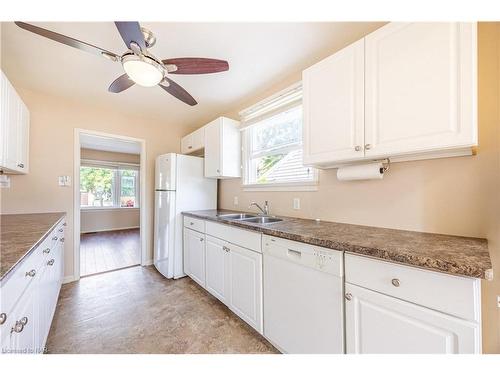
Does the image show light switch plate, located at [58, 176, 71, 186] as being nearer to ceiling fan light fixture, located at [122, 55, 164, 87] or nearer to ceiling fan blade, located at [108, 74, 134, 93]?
ceiling fan blade, located at [108, 74, 134, 93]

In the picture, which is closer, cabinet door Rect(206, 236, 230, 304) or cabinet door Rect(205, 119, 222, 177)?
cabinet door Rect(206, 236, 230, 304)

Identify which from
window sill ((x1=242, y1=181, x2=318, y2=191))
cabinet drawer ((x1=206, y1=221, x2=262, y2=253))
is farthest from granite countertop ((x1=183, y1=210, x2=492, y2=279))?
window sill ((x1=242, y1=181, x2=318, y2=191))

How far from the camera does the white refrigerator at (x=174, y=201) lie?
2592mm

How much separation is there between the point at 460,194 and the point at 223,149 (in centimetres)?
212

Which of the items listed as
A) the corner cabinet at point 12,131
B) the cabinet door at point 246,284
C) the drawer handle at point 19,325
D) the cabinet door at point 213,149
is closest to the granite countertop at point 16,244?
the drawer handle at point 19,325

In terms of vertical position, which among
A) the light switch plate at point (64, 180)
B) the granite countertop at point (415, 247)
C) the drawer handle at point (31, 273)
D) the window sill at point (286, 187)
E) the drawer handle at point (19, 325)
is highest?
the light switch plate at point (64, 180)

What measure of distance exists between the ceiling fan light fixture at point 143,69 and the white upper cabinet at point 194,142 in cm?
145

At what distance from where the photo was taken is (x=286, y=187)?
212 cm

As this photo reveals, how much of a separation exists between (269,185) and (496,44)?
1796 millimetres

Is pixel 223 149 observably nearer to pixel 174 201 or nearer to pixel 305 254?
pixel 174 201

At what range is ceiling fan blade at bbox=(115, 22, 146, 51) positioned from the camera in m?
1.02

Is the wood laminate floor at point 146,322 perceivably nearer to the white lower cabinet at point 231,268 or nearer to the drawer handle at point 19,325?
the white lower cabinet at point 231,268

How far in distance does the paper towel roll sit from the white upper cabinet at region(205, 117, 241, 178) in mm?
1431
